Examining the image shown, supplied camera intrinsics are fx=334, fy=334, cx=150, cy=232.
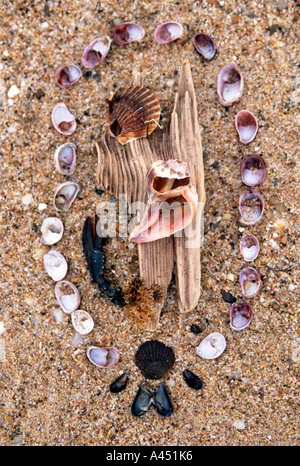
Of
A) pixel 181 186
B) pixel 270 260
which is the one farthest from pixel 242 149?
pixel 270 260

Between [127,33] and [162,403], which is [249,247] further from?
[127,33]

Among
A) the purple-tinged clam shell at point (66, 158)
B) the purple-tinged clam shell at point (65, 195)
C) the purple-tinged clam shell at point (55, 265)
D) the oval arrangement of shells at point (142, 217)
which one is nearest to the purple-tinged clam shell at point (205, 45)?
the oval arrangement of shells at point (142, 217)

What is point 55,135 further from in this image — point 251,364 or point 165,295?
point 251,364

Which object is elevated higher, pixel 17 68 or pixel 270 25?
pixel 270 25

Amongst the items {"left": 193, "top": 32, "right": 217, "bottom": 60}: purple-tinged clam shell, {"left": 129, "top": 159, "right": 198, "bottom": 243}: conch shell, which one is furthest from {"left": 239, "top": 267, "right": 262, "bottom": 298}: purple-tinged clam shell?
{"left": 193, "top": 32, "right": 217, "bottom": 60}: purple-tinged clam shell

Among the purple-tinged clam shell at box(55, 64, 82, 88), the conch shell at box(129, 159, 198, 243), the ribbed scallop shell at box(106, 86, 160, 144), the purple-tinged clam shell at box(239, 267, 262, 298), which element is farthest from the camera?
the purple-tinged clam shell at box(55, 64, 82, 88)

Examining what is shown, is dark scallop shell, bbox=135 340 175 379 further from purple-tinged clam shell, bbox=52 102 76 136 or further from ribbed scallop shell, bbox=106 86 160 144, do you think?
purple-tinged clam shell, bbox=52 102 76 136
